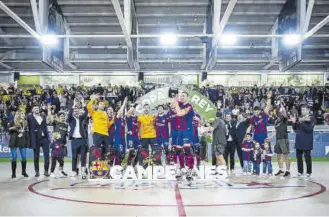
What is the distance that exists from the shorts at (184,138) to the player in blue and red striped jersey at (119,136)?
1.65 metres

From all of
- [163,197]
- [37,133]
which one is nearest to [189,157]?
[163,197]

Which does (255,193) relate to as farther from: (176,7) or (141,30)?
(141,30)

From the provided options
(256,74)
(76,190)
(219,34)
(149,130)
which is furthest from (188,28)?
(76,190)

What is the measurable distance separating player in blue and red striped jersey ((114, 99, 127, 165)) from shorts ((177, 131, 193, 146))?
165 centimetres

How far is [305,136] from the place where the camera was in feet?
33.5

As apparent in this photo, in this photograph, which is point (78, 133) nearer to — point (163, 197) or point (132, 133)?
point (132, 133)

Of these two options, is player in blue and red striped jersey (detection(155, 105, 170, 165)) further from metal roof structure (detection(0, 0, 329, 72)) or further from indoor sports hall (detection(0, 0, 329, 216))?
metal roof structure (detection(0, 0, 329, 72))

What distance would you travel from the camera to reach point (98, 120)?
987 centimetres

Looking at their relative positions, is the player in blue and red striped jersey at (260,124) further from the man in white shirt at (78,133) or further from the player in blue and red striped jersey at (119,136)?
the man in white shirt at (78,133)

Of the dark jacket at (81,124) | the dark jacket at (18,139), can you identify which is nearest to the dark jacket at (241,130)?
the dark jacket at (81,124)

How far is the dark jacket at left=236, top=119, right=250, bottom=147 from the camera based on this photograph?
11.4 m

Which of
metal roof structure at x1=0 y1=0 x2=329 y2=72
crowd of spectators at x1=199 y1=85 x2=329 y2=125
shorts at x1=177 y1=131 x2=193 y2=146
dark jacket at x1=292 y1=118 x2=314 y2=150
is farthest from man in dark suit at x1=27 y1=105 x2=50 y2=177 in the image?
crowd of spectators at x1=199 y1=85 x2=329 y2=125

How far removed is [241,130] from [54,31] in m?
10.8

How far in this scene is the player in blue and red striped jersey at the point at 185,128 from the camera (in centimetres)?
901
